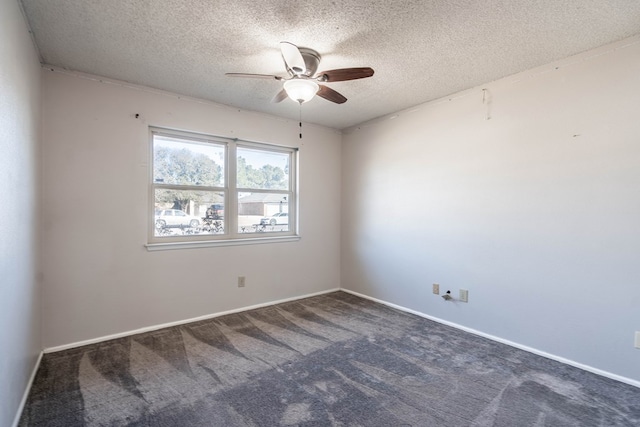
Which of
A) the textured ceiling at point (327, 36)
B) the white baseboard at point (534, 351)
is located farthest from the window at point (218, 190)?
the white baseboard at point (534, 351)

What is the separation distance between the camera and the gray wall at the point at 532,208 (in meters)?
2.24

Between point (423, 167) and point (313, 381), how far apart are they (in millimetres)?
2588

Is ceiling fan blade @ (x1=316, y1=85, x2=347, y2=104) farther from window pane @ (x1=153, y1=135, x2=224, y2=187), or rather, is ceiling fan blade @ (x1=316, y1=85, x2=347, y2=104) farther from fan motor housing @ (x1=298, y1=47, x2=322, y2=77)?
window pane @ (x1=153, y1=135, x2=224, y2=187)

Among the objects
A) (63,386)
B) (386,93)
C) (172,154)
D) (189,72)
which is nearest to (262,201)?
(172,154)

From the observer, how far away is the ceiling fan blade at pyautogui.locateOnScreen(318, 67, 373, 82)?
81.8 inches

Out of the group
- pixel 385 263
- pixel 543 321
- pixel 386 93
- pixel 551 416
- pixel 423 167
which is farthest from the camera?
pixel 385 263

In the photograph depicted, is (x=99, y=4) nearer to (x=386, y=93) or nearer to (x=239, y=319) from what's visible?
(x=386, y=93)

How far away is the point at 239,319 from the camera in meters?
3.40

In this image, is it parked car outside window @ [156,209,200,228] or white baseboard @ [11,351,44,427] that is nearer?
white baseboard @ [11,351,44,427]

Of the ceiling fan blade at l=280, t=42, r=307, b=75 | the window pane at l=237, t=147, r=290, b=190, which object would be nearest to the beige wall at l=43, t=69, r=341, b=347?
the window pane at l=237, t=147, r=290, b=190

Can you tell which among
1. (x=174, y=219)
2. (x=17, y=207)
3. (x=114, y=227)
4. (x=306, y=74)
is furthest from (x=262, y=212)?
(x=17, y=207)

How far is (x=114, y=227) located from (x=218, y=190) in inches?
44.3

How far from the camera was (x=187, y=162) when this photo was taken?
3395 mm

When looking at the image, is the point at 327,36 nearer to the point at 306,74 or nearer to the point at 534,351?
the point at 306,74
